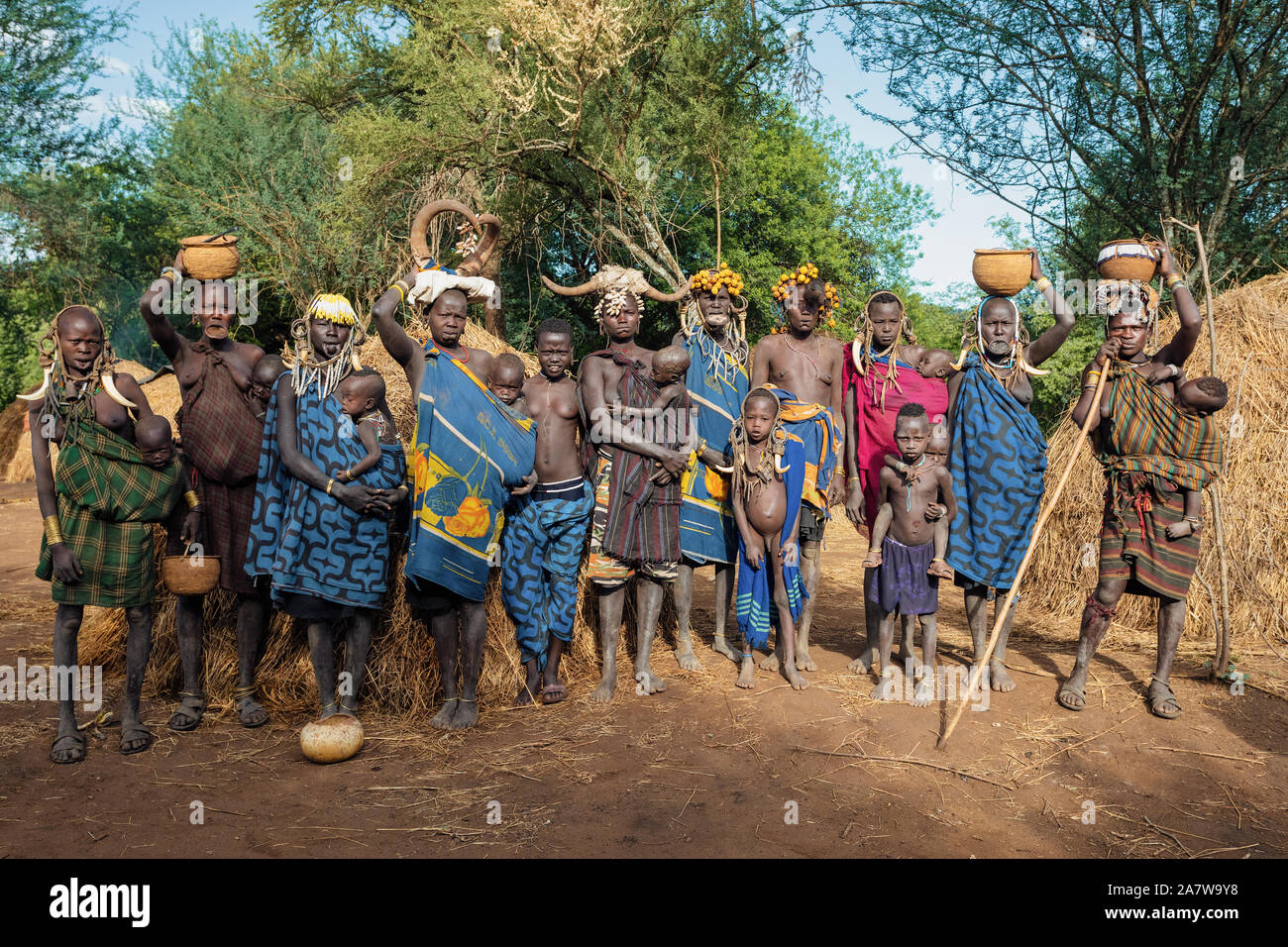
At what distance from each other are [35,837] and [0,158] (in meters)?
16.8

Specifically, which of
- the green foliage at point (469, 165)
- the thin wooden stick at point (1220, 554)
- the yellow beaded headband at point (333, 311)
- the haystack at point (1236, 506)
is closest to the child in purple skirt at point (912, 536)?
the thin wooden stick at point (1220, 554)

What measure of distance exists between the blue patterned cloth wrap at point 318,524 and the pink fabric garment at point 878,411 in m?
2.81

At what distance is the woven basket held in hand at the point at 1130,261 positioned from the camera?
458cm

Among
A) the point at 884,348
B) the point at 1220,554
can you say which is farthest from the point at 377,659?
the point at 1220,554

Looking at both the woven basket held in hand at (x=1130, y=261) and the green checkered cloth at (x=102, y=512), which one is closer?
the green checkered cloth at (x=102, y=512)

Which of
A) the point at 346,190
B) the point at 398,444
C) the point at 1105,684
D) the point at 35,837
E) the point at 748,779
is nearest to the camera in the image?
the point at 35,837

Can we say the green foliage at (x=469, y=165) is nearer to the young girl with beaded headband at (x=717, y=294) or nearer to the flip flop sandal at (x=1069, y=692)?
the young girl with beaded headband at (x=717, y=294)

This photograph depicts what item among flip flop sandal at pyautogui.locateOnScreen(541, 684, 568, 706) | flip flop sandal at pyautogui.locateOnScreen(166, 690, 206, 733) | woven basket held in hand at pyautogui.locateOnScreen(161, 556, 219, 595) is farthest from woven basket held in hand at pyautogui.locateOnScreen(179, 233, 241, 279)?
flip flop sandal at pyautogui.locateOnScreen(541, 684, 568, 706)

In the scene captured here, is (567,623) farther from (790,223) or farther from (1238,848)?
(790,223)

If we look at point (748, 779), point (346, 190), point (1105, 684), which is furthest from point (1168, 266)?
point (346, 190)

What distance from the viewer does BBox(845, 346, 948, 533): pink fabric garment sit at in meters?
5.35

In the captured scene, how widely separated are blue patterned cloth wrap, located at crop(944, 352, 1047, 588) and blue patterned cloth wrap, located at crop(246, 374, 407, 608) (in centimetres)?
311

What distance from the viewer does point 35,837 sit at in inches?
131

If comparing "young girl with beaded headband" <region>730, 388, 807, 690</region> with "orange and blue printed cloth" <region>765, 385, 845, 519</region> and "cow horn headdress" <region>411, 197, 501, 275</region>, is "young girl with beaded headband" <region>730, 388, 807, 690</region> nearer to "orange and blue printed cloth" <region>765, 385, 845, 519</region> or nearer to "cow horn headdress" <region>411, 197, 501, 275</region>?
"orange and blue printed cloth" <region>765, 385, 845, 519</region>
